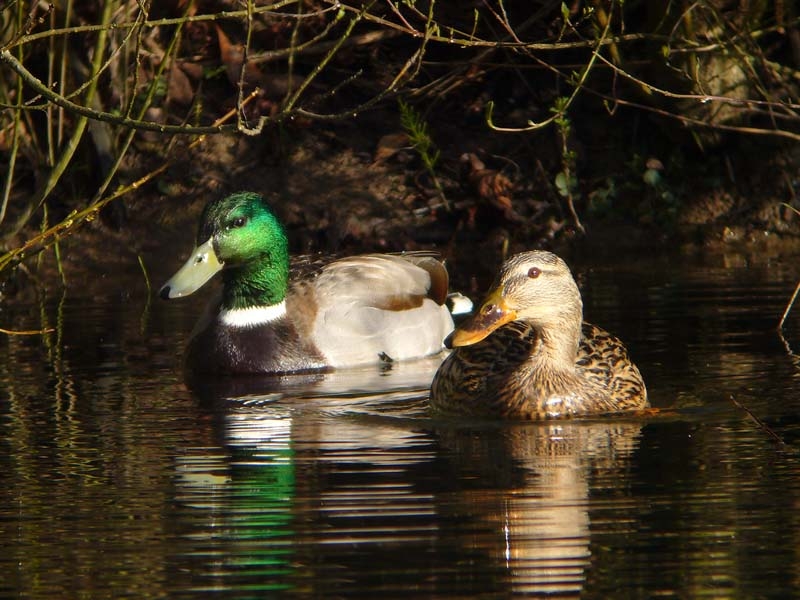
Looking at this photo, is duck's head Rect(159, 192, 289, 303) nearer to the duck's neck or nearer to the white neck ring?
the duck's neck

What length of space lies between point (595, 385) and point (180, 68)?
8118 mm

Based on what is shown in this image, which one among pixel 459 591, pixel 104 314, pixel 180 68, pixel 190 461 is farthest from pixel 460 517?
pixel 180 68

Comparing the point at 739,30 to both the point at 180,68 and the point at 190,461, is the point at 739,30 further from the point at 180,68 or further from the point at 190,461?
the point at 190,461

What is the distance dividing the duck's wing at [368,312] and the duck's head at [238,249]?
9.3 inches

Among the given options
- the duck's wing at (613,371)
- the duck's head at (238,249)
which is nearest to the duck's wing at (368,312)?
the duck's head at (238,249)

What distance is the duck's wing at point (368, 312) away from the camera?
408 inches

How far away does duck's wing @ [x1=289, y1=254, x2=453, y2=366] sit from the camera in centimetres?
1035

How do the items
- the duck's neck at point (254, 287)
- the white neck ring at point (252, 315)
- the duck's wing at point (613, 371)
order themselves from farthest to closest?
the duck's neck at point (254, 287) → the white neck ring at point (252, 315) → the duck's wing at point (613, 371)

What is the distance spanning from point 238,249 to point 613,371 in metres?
3.00

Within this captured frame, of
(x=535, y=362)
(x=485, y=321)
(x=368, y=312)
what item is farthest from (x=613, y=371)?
(x=368, y=312)

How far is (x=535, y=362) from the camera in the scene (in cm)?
809

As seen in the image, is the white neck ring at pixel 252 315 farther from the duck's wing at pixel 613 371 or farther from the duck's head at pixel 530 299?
the duck's head at pixel 530 299

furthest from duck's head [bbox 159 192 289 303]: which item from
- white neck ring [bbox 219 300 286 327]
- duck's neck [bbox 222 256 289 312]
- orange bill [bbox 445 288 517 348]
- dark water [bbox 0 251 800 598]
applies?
orange bill [bbox 445 288 517 348]

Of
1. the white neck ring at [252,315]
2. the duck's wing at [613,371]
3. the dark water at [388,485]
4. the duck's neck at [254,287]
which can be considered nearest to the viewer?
the dark water at [388,485]
